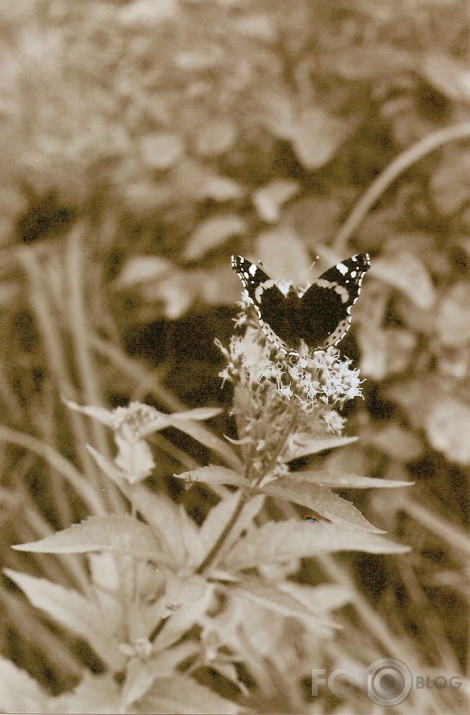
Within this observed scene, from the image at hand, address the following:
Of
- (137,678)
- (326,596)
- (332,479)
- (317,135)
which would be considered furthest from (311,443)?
(317,135)

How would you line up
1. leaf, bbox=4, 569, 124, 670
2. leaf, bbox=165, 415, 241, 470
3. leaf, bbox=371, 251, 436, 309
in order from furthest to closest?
leaf, bbox=371, 251, 436, 309
leaf, bbox=4, 569, 124, 670
leaf, bbox=165, 415, 241, 470

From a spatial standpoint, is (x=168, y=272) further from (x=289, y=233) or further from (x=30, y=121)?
(x=30, y=121)

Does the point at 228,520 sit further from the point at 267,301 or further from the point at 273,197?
the point at 273,197

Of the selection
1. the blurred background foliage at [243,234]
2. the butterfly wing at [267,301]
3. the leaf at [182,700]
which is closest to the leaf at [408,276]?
the blurred background foliage at [243,234]

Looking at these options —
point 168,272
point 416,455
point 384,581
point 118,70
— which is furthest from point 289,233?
point 384,581

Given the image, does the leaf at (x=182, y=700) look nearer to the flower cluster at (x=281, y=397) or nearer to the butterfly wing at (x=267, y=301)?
the flower cluster at (x=281, y=397)

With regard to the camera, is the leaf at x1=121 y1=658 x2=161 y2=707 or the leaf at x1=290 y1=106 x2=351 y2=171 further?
the leaf at x1=290 y1=106 x2=351 y2=171

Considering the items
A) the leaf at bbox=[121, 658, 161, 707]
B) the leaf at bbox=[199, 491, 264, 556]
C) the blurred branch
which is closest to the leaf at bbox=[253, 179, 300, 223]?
the blurred branch

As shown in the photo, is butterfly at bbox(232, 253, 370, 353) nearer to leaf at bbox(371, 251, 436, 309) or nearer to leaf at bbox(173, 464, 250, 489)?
leaf at bbox(173, 464, 250, 489)
